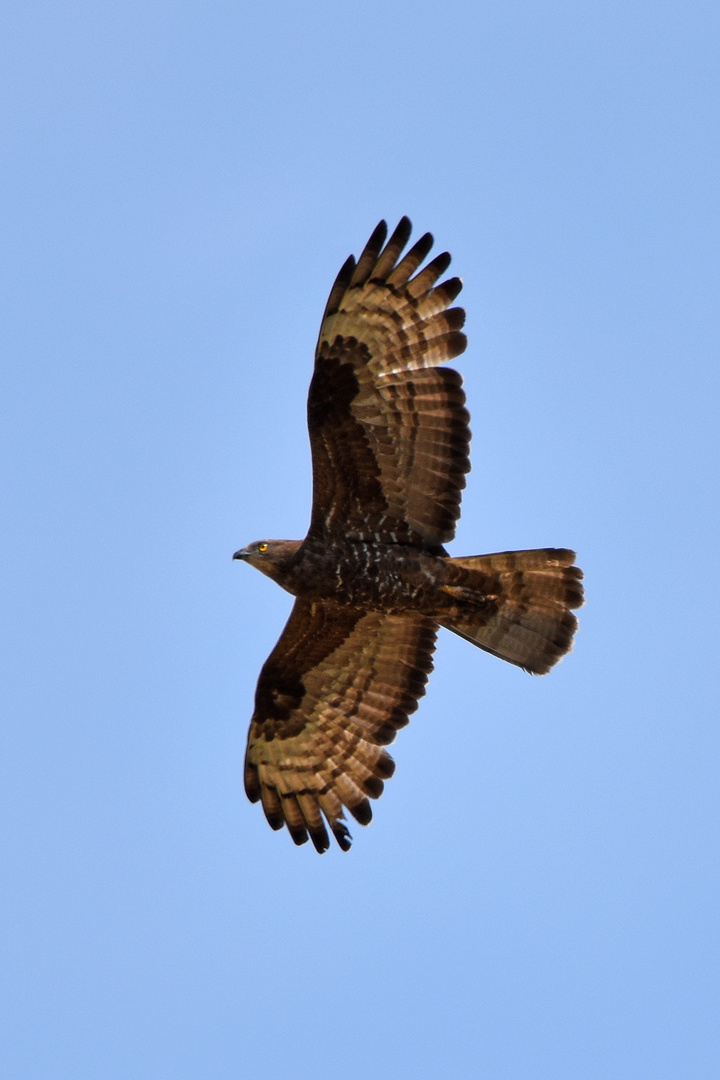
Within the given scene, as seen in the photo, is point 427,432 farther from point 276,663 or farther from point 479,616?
point 276,663

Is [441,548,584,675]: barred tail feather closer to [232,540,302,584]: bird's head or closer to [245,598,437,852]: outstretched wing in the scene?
[245,598,437,852]: outstretched wing

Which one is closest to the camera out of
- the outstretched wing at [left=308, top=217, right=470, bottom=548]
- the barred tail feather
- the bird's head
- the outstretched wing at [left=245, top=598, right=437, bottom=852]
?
the outstretched wing at [left=308, top=217, right=470, bottom=548]

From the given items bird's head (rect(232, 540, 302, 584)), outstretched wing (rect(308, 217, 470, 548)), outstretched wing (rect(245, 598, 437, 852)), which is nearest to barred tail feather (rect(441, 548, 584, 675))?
outstretched wing (rect(245, 598, 437, 852))

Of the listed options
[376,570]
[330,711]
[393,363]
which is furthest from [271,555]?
[393,363]

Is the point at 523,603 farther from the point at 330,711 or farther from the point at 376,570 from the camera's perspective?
the point at 330,711

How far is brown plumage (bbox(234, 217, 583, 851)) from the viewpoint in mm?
13359

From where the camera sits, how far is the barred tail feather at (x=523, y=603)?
13.8 meters

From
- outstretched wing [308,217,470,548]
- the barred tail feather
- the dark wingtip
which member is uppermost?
outstretched wing [308,217,470,548]

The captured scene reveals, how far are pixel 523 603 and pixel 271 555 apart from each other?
213cm

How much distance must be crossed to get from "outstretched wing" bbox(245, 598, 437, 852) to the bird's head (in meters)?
0.62

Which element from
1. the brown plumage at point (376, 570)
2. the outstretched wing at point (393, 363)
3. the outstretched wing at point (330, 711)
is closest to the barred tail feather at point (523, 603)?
the brown plumage at point (376, 570)

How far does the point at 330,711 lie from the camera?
584 inches

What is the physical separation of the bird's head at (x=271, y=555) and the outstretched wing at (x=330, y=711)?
24.2 inches

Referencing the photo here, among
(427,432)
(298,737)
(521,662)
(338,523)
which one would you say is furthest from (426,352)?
(298,737)
